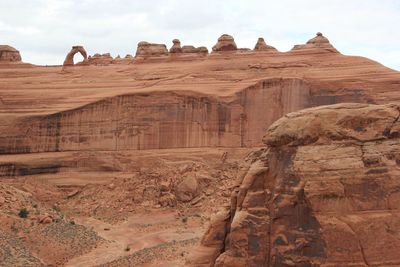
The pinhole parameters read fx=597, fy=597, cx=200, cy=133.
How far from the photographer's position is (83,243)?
3306 centimetres

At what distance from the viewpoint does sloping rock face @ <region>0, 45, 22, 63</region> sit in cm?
5803

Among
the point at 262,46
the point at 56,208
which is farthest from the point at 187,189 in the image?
the point at 262,46

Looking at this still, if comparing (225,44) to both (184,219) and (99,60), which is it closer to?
(99,60)

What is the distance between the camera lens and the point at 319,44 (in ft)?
172

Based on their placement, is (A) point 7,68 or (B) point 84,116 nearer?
(B) point 84,116

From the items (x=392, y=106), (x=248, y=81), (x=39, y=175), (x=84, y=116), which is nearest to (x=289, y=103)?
(x=248, y=81)

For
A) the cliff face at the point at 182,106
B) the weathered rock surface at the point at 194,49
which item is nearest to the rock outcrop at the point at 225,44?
the weathered rock surface at the point at 194,49

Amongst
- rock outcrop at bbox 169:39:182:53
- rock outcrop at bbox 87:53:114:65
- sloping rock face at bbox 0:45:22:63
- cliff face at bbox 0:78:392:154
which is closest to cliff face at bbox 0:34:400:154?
cliff face at bbox 0:78:392:154

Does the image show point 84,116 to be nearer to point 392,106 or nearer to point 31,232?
point 31,232

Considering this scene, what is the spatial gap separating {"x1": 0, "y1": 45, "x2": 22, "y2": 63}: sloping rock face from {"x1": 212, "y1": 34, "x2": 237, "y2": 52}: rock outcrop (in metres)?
20.0

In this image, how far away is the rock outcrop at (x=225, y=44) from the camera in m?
53.5

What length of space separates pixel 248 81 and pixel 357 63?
9306 mm

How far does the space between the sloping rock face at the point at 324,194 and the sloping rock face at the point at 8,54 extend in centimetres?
Answer: 4694

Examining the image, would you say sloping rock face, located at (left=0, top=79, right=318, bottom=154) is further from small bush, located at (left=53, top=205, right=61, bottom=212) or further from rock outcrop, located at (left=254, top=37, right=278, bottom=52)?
rock outcrop, located at (left=254, top=37, right=278, bottom=52)
